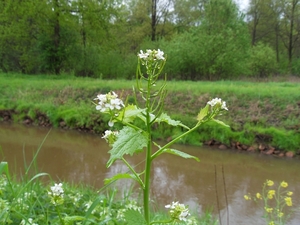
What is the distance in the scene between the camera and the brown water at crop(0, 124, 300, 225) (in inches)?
182

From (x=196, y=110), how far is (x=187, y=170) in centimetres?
287

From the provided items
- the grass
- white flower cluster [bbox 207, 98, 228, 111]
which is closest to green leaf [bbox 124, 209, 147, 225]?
the grass

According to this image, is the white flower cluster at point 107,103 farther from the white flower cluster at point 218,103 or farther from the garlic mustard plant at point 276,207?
the garlic mustard plant at point 276,207

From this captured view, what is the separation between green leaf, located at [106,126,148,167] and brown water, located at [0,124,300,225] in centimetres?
321

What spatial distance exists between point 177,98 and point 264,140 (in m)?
2.80

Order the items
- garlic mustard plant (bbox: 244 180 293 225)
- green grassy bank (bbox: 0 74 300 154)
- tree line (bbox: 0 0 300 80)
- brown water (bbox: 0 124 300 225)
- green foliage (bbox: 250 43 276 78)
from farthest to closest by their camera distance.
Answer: green foliage (bbox: 250 43 276 78)
tree line (bbox: 0 0 300 80)
green grassy bank (bbox: 0 74 300 154)
brown water (bbox: 0 124 300 225)
garlic mustard plant (bbox: 244 180 293 225)

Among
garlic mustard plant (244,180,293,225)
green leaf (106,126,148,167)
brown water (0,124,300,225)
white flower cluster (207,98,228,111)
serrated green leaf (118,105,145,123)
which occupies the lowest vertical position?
brown water (0,124,300,225)

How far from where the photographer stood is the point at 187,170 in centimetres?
629

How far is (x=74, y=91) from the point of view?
11.1 m

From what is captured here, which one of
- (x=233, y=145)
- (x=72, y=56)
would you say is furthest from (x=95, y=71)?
(x=233, y=145)

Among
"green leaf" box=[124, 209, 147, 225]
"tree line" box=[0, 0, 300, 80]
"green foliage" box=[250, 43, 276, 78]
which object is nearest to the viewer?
"green leaf" box=[124, 209, 147, 225]

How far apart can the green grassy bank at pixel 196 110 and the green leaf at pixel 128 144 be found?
256 inches

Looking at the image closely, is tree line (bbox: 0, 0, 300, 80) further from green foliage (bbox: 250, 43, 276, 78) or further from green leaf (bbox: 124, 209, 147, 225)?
green leaf (bbox: 124, 209, 147, 225)

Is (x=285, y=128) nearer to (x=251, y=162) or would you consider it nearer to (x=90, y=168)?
(x=251, y=162)
